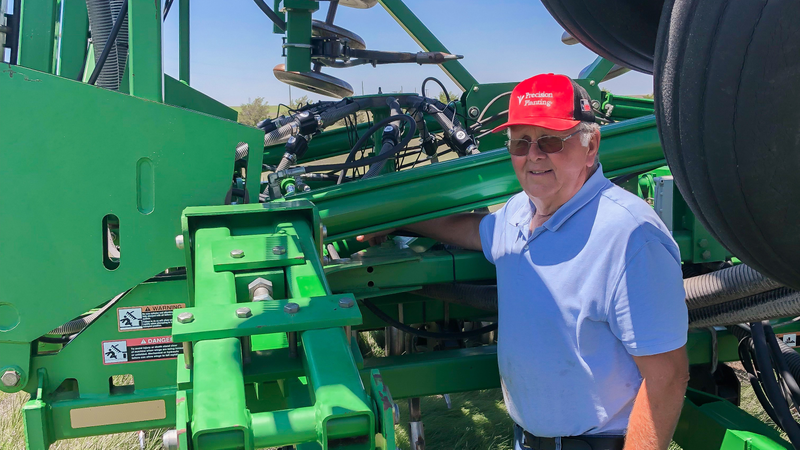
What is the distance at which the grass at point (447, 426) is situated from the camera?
3.24 metres

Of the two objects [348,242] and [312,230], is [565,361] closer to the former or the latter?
[312,230]

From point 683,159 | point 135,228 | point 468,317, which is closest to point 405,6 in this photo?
point 468,317

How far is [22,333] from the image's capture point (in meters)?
1.86

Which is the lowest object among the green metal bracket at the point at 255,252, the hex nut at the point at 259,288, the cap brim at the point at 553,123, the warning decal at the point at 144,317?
the warning decal at the point at 144,317

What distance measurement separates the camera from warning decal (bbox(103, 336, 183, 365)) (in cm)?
202

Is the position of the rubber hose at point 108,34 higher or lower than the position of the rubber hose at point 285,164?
higher

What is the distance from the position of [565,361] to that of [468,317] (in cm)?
123

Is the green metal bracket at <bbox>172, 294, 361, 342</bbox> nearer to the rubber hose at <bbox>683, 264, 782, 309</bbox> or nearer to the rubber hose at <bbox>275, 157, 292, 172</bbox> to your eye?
the rubber hose at <bbox>683, 264, 782, 309</bbox>

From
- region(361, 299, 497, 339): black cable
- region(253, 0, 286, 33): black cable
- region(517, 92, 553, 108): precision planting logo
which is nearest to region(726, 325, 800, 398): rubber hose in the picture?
region(361, 299, 497, 339): black cable

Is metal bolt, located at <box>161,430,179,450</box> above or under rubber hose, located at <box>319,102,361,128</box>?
under

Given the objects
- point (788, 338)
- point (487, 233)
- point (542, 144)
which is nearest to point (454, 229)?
point (487, 233)

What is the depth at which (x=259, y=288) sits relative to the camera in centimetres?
144

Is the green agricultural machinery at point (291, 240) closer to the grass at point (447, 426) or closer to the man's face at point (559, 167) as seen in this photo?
the man's face at point (559, 167)

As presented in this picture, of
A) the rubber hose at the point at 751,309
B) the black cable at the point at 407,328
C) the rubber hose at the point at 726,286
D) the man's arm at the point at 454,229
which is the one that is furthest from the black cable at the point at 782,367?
the man's arm at the point at 454,229
